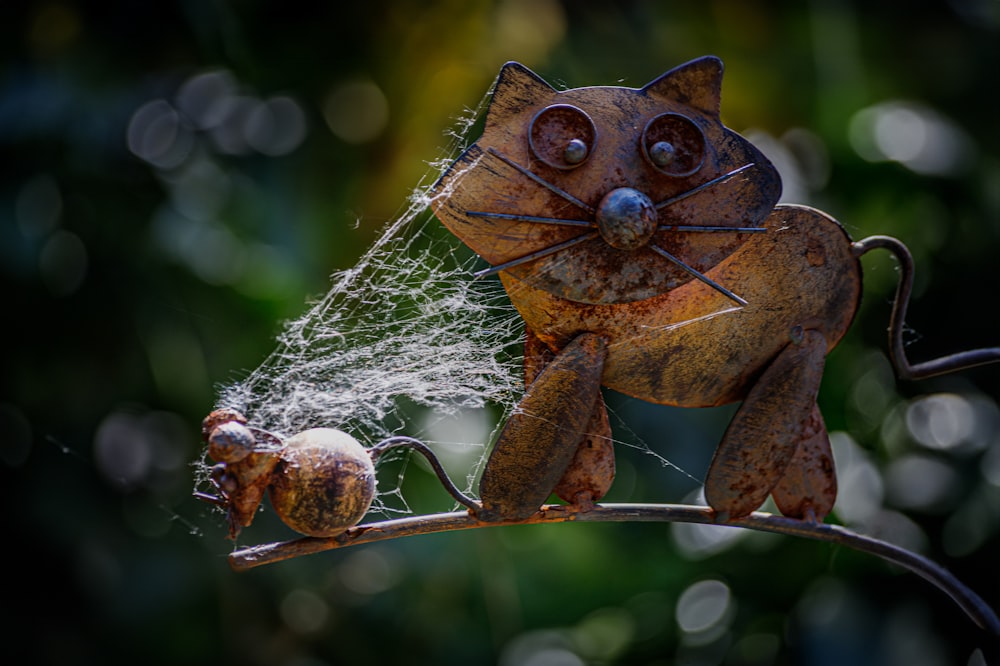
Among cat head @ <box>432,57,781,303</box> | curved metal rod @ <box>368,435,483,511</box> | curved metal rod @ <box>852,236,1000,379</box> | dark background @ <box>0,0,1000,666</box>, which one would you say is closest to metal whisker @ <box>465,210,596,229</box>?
cat head @ <box>432,57,781,303</box>

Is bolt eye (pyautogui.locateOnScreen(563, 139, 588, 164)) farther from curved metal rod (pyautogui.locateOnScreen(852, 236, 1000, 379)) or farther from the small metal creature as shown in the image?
curved metal rod (pyautogui.locateOnScreen(852, 236, 1000, 379))

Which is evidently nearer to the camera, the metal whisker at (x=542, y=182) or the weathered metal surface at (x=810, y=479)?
the metal whisker at (x=542, y=182)

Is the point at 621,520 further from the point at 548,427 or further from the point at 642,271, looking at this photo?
the point at 642,271

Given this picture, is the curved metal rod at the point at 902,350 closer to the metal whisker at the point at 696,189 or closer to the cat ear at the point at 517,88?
the metal whisker at the point at 696,189

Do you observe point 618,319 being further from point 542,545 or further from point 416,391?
point 542,545

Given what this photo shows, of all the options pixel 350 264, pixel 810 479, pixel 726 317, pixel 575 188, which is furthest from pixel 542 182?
pixel 350 264

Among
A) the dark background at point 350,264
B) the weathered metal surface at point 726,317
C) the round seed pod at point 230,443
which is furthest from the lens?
the dark background at point 350,264

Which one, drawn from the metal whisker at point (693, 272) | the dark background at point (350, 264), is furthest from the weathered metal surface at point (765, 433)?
the dark background at point (350, 264)
